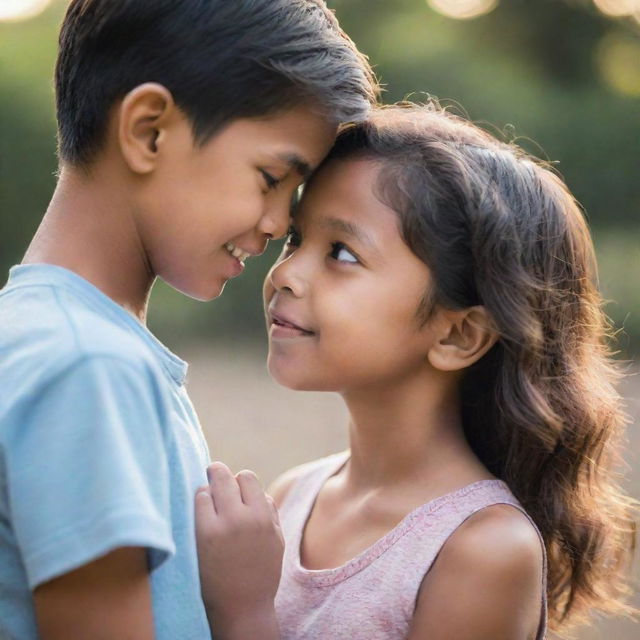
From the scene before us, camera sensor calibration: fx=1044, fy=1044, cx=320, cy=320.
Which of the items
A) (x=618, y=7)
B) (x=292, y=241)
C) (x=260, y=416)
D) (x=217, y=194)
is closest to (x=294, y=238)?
(x=292, y=241)

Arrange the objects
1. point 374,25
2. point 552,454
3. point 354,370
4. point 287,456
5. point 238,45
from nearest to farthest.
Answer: point 238,45
point 354,370
point 552,454
point 287,456
point 374,25

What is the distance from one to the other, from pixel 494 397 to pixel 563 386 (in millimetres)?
120

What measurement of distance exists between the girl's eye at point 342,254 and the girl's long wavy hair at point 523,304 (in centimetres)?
9

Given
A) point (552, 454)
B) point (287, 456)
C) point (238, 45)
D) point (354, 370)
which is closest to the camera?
point (238, 45)

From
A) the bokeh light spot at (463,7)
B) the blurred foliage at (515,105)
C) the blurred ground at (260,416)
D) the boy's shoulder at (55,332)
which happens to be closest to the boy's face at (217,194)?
the boy's shoulder at (55,332)

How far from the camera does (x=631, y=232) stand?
6.87 meters

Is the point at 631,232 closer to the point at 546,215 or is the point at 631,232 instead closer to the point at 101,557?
the point at 546,215

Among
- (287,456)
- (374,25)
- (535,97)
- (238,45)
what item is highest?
(238,45)

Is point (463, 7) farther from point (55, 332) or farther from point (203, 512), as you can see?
point (55, 332)

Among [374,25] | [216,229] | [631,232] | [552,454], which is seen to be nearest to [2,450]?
[216,229]

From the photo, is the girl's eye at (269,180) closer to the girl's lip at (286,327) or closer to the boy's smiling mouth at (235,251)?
the boy's smiling mouth at (235,251)

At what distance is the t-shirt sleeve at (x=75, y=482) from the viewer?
1.05 m

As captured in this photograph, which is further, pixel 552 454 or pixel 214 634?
pixel 552 454

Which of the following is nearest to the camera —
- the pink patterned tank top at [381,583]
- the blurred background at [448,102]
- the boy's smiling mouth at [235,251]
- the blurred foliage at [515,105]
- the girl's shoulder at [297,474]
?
the boy's smiling mouth at [235,251]
